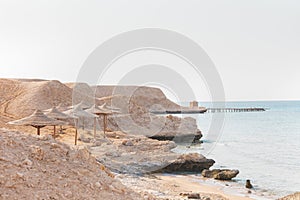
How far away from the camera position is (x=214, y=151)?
97.9 ft

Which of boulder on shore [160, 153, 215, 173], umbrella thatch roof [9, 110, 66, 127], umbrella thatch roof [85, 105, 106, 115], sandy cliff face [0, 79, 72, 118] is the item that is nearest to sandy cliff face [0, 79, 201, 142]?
sandy cliff face [0, 79, 72, 118]

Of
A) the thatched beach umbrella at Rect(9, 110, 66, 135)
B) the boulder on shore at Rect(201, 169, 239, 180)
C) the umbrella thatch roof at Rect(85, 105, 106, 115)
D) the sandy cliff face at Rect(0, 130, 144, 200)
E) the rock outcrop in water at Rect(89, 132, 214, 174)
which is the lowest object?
the boulder on shore at Rect(201, 169, 239, 180)

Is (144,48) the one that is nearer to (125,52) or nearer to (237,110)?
(125,52)

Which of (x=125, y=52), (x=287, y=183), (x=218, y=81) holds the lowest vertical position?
(x=287, y=183)

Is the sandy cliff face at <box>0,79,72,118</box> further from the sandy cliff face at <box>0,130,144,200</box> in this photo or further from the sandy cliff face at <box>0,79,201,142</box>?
the sandy cliff face at <box>0,130,144,200</box>

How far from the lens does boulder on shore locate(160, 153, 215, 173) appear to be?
17641mm

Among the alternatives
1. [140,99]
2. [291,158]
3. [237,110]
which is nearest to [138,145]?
[291,158]

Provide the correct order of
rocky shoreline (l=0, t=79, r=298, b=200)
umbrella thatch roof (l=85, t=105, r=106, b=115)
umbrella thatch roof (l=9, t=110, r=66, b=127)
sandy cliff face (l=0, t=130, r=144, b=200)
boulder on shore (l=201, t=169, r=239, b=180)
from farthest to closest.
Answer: umbrella thatch roof (l=85, t=105, r=106, b=115), boulder on shore (l=201, t=169, r=239, b=180), umbrella thatch roof (l=9, t=110, r=66, b=127), rocky shoreline (l=0, t=79, r=298, b=200), sandy cliff face (l=0, t=130, r=144, b=200)

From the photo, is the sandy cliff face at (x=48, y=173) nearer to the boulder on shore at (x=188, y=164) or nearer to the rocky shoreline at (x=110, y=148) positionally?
the rocky shoreline at (x=110, y=148)

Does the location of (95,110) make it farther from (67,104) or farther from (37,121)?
(67,104)

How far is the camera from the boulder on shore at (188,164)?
57.9ft

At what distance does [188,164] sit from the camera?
18.0m

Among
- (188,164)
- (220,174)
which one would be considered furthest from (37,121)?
(220,174)

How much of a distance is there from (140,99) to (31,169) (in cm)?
7156
